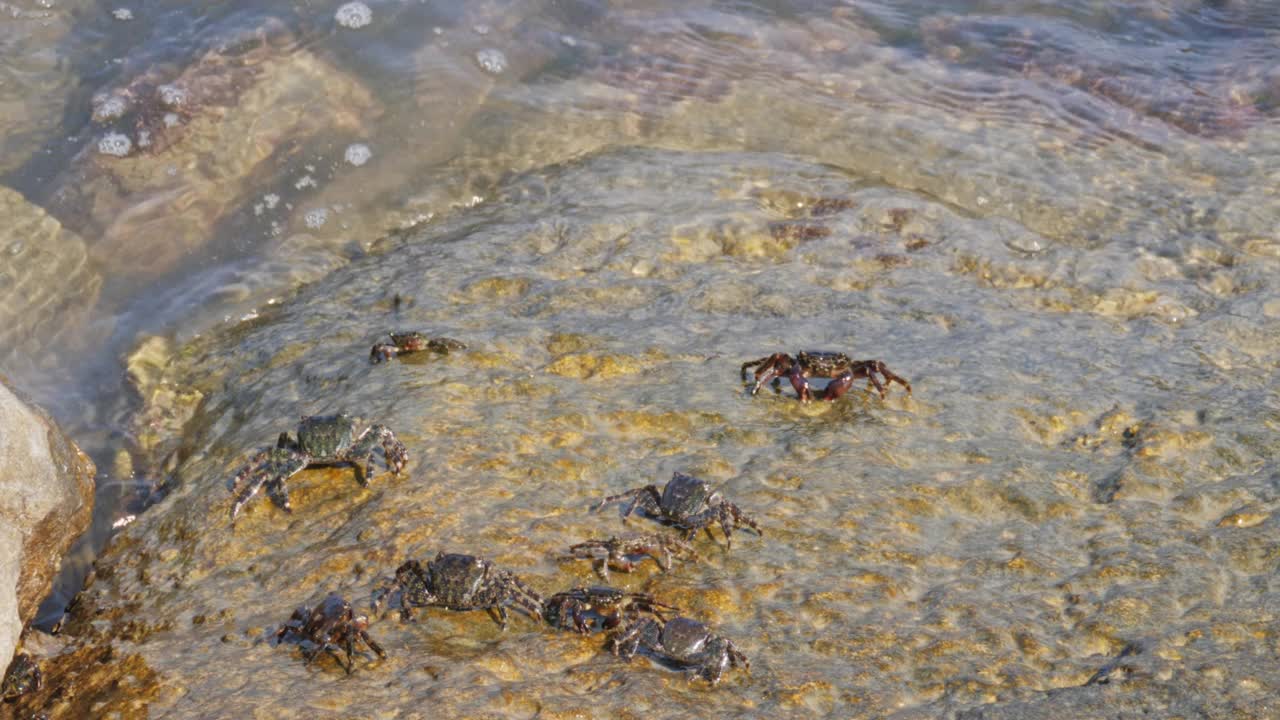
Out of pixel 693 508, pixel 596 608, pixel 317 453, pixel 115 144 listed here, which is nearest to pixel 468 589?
pixel 596 608

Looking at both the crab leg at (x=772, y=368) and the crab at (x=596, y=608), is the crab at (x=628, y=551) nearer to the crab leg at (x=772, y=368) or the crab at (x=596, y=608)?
the crab at (x=596, y=608)

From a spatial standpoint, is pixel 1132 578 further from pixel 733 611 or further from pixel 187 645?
pixel 187 645

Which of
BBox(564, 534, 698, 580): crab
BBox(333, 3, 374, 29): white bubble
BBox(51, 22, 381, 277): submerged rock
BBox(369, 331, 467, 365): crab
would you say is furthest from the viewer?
BBox(333, 3, 374, 29): white bubble

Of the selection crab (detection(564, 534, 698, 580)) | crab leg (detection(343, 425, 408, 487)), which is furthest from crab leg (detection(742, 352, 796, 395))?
crab leg (detection(343, 425, 408, 487))

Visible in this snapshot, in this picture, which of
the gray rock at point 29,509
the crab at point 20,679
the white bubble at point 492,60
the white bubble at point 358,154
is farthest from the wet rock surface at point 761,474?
the white bubble at point 492,60

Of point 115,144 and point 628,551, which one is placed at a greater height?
point 628,551

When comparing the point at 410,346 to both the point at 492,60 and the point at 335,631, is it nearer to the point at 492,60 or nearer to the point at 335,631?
the point at 335,631

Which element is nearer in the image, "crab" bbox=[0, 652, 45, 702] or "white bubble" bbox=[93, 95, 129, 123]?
"crab" bbox=[0, 652, 45, 702]

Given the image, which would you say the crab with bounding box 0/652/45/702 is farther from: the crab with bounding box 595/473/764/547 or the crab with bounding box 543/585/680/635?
the crab with bounding box 595/473/764/547
